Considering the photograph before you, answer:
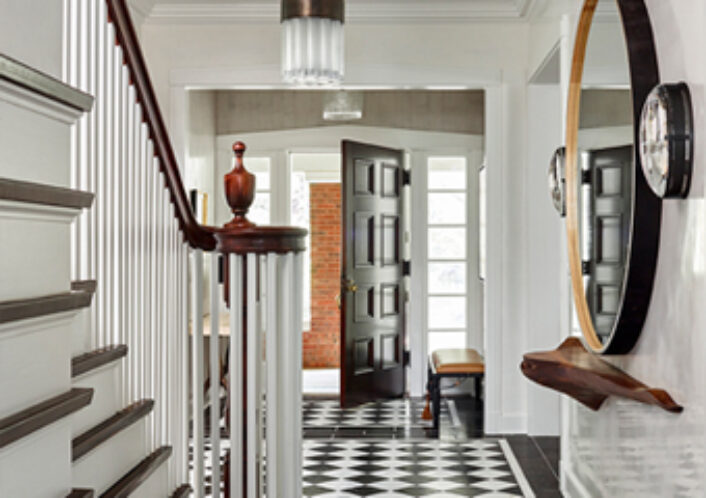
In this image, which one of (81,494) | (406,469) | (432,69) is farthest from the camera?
(432,69)

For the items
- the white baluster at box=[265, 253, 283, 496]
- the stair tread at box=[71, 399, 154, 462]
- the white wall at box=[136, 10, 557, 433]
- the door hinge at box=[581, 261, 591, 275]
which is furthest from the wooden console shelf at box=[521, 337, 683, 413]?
the white wall at box=[136, 10, 557, 433]

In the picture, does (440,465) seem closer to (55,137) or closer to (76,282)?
(76,282)

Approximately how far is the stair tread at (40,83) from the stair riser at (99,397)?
0.65 m

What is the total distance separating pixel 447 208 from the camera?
7180 mm

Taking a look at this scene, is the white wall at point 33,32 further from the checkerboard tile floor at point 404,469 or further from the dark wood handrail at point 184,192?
the checkerboard tile floor at point 404,469

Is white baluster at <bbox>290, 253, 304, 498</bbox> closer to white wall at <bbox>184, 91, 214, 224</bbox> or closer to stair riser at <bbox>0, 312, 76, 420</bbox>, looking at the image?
stair riser at <bbox>0, 312, 76, 420</bbox>

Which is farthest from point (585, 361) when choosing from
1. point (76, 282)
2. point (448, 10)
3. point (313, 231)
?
point (313, 231)

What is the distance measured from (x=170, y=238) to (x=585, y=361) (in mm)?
1613

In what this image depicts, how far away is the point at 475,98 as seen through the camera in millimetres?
7145

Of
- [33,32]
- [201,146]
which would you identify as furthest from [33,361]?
[201,146]

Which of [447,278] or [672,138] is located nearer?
[672,138]

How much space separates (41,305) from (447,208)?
606cm

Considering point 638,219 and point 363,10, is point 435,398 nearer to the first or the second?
point 363,10

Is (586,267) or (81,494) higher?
(586,267)
